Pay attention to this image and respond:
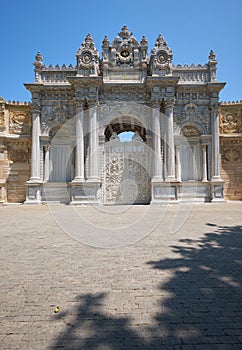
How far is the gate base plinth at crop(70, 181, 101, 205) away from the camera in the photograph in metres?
14.0

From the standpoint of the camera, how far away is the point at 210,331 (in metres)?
2.12

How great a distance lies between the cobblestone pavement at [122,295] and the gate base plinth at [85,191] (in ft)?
29.4

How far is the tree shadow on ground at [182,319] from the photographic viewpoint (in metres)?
1.98

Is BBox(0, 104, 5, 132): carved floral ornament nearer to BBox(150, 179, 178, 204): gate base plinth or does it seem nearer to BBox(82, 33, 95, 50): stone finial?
BBox(82, 33, 95, 50): stone finial

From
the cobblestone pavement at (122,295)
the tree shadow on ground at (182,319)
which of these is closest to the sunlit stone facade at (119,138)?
the cobblestone pavement at (122,295)

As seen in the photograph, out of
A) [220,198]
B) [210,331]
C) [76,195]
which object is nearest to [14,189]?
[76,195]

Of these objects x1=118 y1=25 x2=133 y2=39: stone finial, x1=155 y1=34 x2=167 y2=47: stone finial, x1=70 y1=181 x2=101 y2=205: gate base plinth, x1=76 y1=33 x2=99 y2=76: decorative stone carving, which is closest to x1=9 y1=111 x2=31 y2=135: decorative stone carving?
x1=76 y1=33 x2=99 y2=76: decorative stone carving

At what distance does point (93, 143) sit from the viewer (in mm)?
14820

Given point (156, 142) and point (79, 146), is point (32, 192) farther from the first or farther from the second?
point (156, 142)

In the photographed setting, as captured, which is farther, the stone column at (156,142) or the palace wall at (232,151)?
the palace wall at (232,151)

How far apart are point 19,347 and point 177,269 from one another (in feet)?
7.81

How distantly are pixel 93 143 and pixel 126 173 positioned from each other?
303 centimetres

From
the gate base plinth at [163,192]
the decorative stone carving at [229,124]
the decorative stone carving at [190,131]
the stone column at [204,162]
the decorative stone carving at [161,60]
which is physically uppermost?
the decorative stone carving at [161,60]

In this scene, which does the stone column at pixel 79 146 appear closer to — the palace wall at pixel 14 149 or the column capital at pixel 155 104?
the palace wall at pixel 14 149
